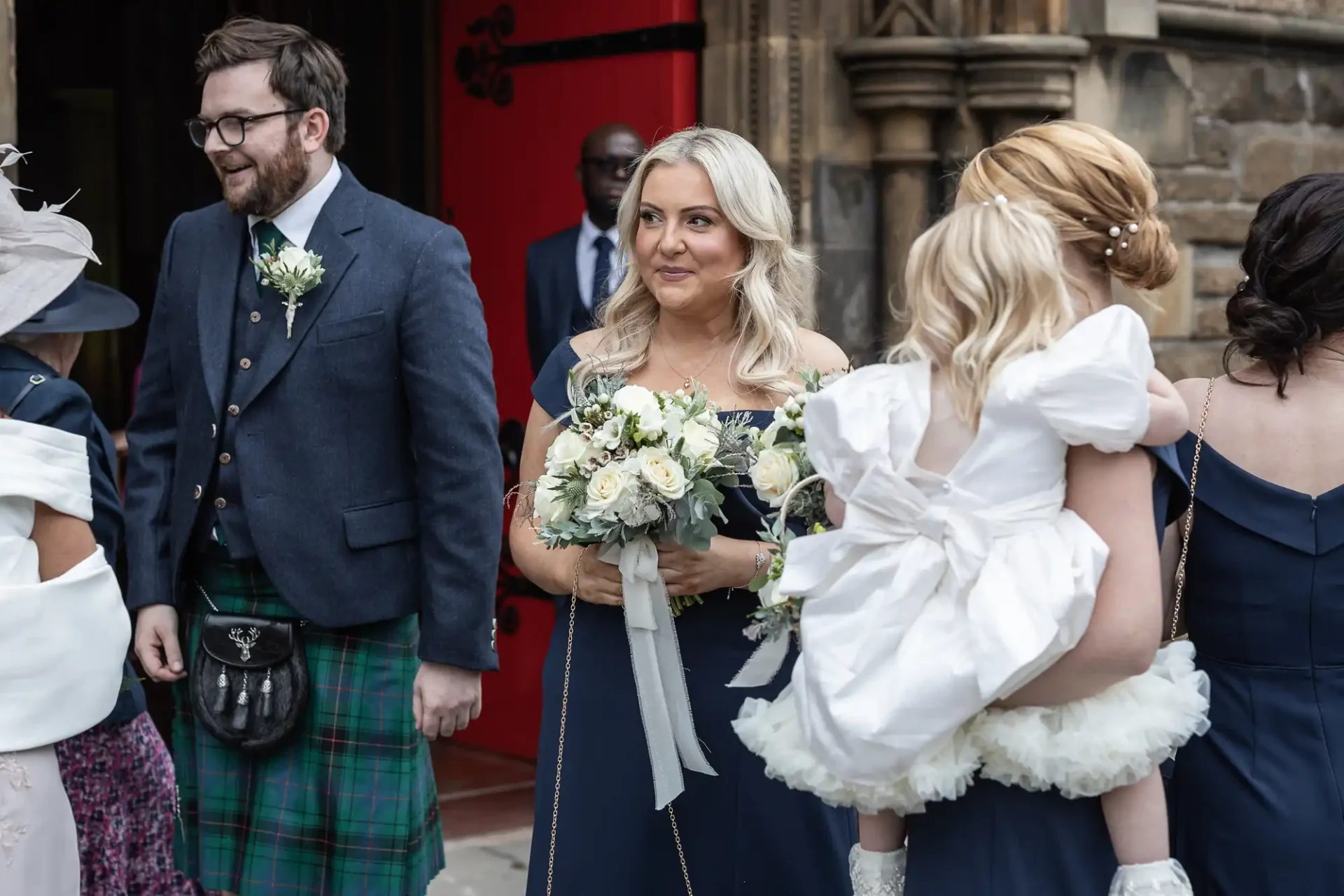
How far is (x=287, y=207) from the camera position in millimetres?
3898

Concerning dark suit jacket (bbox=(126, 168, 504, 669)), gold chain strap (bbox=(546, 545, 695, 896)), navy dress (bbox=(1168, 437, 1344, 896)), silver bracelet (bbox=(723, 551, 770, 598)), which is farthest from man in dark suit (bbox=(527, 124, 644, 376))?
navy dress (bbox=(1168, 437, 1344, 896))

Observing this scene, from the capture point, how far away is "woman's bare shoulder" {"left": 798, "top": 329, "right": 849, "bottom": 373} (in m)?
3.65

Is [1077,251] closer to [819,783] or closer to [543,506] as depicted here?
[819,783]

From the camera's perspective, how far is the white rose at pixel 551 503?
10.7 ft

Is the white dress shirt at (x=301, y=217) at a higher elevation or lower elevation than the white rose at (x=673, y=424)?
higher

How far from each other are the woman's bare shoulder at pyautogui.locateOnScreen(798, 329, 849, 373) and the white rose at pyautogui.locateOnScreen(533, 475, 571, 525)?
23.7 inches

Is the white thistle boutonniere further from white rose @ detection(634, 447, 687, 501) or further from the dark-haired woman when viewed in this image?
the dark-haired woman

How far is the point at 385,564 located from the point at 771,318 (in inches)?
36.8

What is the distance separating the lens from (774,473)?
3.11 metres

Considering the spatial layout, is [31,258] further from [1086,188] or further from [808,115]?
[808,115]

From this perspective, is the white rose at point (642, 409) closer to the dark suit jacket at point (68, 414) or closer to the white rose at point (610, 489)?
the white rose at point (610, 489)

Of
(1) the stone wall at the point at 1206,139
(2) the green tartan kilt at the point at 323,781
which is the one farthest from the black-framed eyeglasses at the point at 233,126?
(1) the stone wall at the point at 1206,139

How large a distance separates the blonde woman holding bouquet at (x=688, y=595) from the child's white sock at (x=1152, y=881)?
101 centimetres

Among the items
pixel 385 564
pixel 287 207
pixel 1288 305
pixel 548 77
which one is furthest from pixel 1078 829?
pixel 548 77
